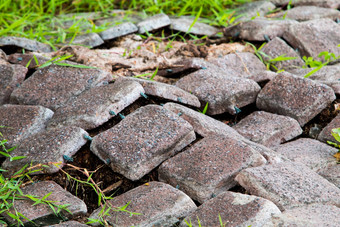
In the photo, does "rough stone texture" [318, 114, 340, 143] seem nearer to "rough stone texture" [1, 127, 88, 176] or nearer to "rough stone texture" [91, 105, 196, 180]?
"rough stone texture" [91, 105, 196, 180]

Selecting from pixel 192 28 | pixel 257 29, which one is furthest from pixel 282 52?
pixel 192 28

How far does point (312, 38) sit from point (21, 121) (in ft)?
7.02

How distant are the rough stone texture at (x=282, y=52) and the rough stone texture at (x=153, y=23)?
0.74m

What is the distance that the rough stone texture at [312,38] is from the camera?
329 cm

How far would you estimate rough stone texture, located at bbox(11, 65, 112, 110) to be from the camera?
2397 mm

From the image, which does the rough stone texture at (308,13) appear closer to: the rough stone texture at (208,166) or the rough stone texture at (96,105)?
the rough stone texture at (96,105)

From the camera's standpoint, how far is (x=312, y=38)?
3.34 meters

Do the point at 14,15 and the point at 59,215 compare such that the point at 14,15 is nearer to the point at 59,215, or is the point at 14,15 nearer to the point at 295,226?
the point at 59,215

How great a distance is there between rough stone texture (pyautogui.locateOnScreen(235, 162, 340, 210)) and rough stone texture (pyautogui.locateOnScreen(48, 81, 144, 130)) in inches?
27.4

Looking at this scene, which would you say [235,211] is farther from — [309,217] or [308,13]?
[308,13]

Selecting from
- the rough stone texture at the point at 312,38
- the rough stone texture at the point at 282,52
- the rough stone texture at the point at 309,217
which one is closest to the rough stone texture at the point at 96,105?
the rough stone texture at the point at 309,217

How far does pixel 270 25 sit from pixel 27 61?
174 cm

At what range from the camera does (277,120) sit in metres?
2.46

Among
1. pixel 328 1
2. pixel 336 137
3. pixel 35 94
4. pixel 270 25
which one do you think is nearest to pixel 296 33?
pixel 270 25
